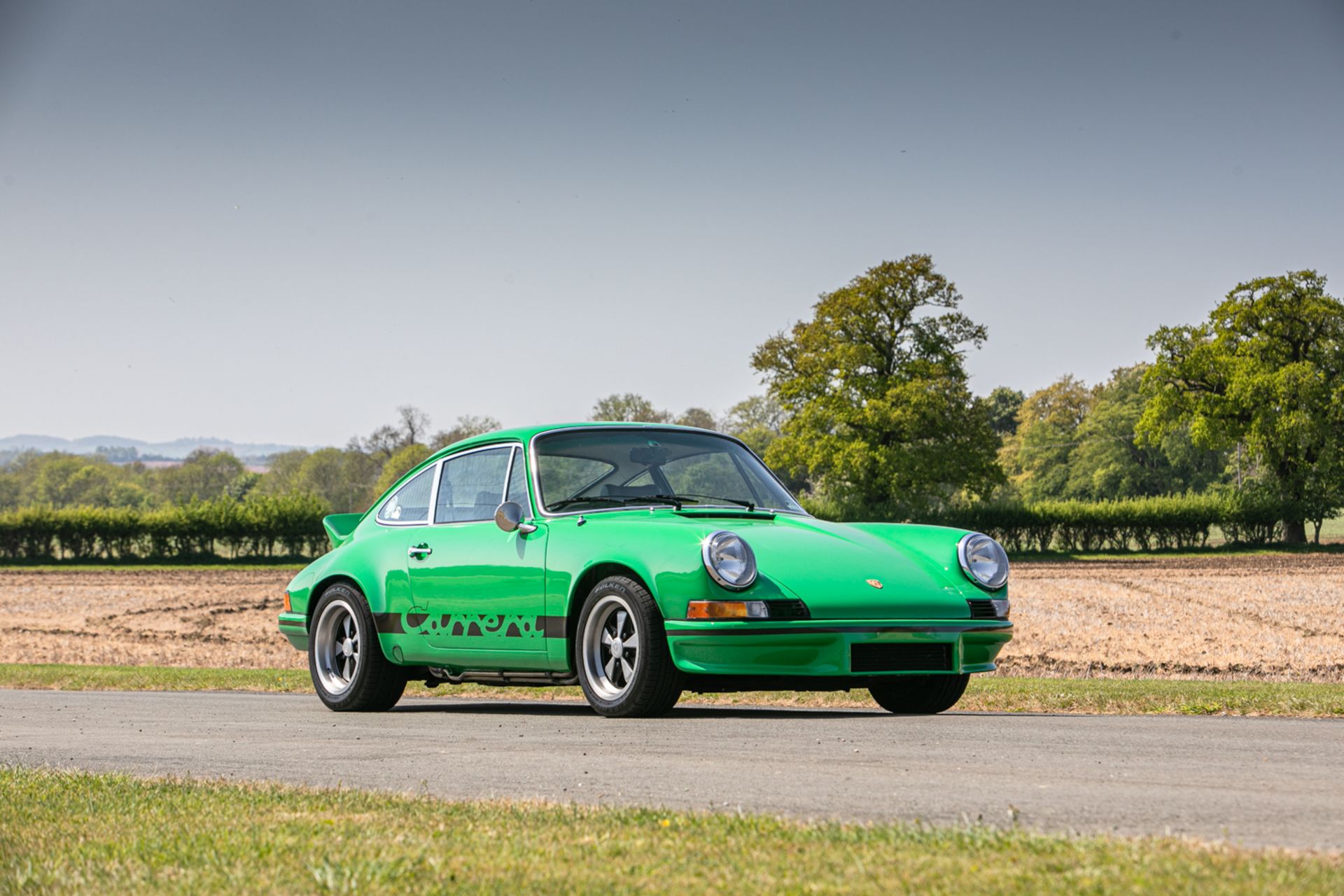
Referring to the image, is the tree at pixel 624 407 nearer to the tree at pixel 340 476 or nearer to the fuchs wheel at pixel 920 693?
the tree at pixel 340 476

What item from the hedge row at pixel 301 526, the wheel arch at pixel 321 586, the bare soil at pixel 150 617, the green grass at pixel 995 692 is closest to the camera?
the green grass at pixel 995 692

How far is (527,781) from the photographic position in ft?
20.5

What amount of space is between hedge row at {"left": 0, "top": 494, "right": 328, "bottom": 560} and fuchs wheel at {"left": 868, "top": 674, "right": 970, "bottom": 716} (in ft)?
200

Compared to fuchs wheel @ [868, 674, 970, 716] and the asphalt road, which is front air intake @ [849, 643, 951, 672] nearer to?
the asphalt road

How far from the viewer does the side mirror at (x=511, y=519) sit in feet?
30.8

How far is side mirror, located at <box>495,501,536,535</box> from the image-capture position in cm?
939

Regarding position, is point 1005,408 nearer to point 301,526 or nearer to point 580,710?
point 301,526

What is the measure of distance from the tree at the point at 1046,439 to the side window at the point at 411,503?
10036 centimetres

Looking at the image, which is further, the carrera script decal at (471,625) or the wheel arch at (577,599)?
the carrera script decal at (471,625)

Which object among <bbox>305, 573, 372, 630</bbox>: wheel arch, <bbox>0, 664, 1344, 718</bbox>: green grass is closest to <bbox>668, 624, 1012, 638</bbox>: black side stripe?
<bbox>0, 664, 1344, 718</bbox>: green grass

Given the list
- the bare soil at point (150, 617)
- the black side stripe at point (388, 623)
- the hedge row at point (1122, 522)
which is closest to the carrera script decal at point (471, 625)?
the black side stripe at point (388, 623)

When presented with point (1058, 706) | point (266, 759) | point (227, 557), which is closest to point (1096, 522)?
point (227, 557)

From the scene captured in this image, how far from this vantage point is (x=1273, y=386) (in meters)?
63.8

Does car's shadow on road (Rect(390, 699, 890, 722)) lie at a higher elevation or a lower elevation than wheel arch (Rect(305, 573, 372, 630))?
lower
